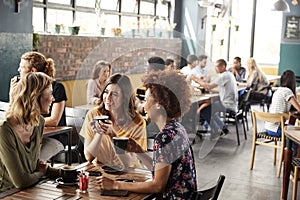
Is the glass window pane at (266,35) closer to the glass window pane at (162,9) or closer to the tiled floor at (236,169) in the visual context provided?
the glass window pane at (162,9)

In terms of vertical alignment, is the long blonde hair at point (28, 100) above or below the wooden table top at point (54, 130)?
above

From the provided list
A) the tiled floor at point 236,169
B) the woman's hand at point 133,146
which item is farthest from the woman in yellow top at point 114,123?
the tiled floor at point 236,169

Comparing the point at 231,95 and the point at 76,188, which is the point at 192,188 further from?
the point at 231,95

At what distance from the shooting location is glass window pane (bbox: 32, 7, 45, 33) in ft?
22.4

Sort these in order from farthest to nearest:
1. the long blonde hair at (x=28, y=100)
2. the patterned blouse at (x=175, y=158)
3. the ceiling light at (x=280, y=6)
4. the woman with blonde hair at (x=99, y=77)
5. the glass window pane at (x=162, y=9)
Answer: the glass window pane at (x=162, y=9) < the ceiling light at (x=280, y=6) < the woman with blonde hair at (x=99, y=77) < the long blonde hair at (x=28, y=100) < the patterned blouse at (x=175, y=158)

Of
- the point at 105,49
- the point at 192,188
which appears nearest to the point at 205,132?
the point at 105,49

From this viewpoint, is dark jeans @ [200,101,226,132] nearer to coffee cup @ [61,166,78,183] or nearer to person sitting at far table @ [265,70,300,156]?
person sitting at far table @ [265,70,300,156]

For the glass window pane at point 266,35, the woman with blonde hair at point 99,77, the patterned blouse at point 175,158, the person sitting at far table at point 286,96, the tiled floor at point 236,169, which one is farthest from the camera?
the glass window pane at point 266,35

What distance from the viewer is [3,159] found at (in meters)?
2.57

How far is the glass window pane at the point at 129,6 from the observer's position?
8992mm

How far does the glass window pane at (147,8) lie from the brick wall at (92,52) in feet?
2.26

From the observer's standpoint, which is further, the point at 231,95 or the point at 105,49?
the point at 105,49

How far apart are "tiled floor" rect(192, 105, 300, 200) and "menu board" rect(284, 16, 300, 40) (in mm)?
5873

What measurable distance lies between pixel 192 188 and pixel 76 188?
0.61 metres
